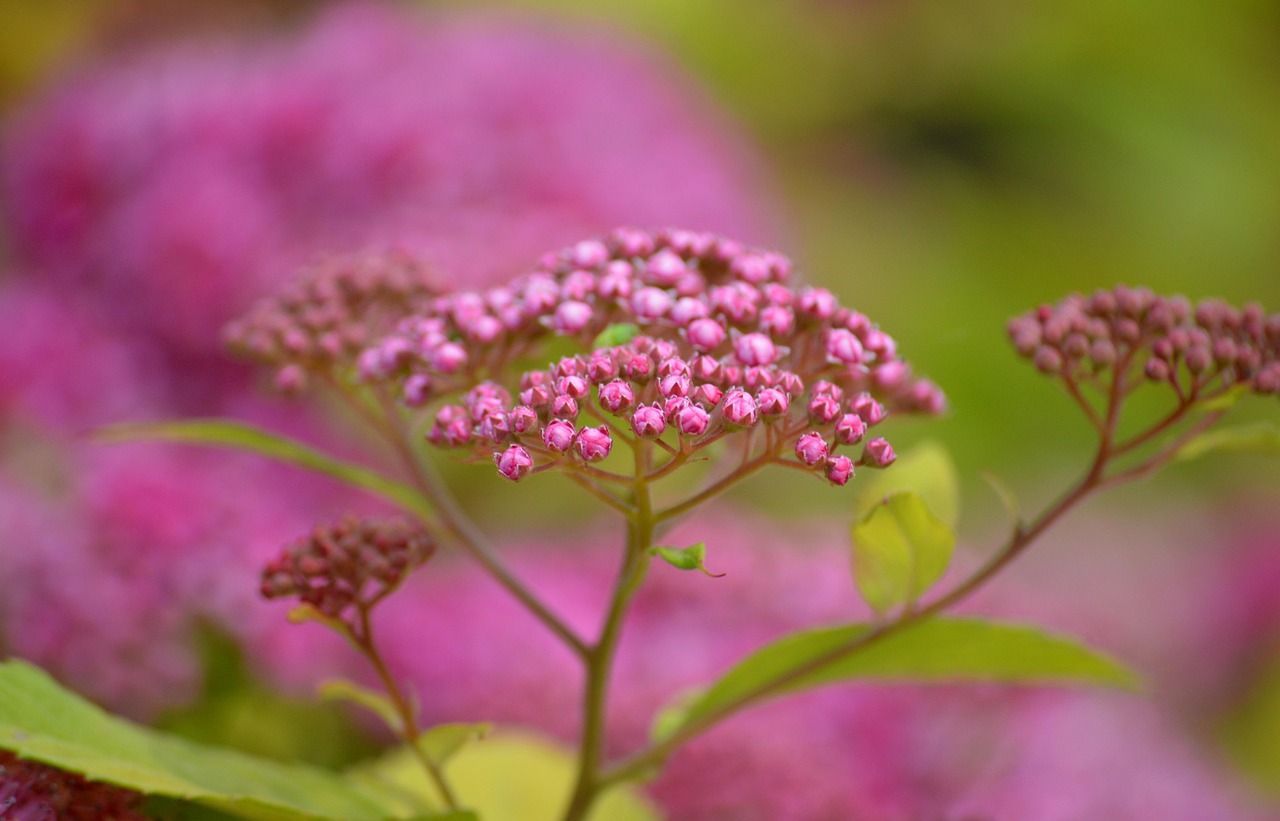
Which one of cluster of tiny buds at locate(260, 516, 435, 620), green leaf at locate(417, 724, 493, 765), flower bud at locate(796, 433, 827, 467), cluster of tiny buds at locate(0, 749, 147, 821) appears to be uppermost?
flower bud at locate(796, 433, 827, 467)

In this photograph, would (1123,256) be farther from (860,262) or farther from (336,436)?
(336,436)

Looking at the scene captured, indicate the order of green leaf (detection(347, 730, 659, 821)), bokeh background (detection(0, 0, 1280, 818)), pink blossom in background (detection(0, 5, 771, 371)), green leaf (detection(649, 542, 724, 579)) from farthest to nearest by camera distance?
1. pink blossom in background (detection(0, 5, 771, 371))
2. bokeh background (detection(0, 0, 1280, 818))
3. green leaf (detection(347, 730, 659, 821))
4. green leaf (detection(649, 542, 724, 579))

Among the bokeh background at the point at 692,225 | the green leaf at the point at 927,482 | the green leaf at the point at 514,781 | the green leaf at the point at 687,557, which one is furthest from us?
the bokeh background at the point at 692,225

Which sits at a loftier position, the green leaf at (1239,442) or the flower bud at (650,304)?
the flower bud at (650,304)

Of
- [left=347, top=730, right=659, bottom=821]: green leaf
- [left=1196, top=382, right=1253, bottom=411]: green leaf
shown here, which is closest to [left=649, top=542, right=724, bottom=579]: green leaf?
[left=1196, top=382, right=1253, bottom=411]: green leaf

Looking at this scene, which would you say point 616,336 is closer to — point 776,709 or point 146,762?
point 146,762

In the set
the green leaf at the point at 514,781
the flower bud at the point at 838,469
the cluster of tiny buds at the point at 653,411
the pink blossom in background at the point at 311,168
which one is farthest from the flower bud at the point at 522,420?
→ the pink blossom in background at the point at 311,168

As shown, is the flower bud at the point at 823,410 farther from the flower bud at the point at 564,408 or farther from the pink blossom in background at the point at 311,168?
the pink blossom in background at the point at 311,168

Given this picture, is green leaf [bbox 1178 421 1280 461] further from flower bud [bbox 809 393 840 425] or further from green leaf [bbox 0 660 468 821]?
green leaf [bbox 0 660 468 821]
